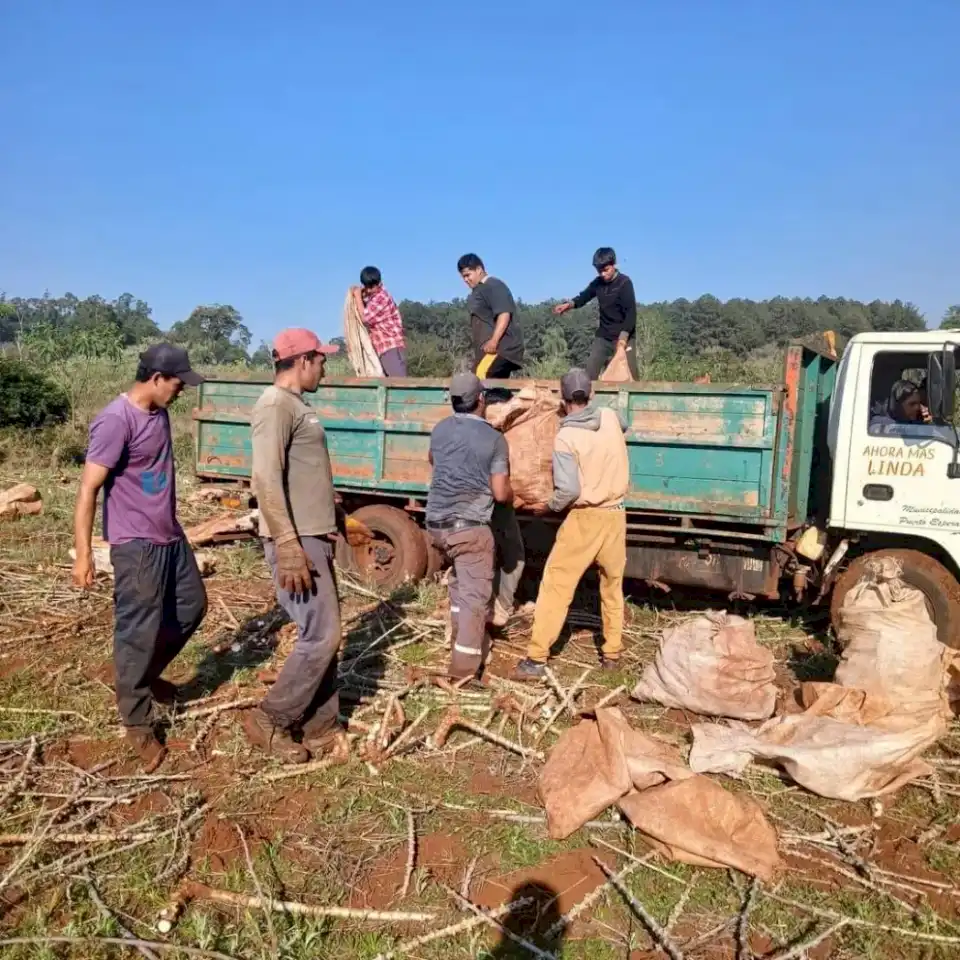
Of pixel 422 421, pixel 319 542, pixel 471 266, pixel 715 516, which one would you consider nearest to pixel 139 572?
pixel 319 542

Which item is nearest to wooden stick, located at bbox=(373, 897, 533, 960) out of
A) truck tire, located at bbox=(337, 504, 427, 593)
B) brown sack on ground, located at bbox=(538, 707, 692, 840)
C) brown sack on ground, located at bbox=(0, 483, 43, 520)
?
brown sack on ground, located at bbox=(538, 707, 692, 840)

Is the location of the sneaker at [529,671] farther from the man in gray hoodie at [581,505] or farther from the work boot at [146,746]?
the work boot at [146,746]

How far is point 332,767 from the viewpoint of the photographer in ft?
13.1

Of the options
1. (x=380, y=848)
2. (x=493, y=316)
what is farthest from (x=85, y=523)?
(x=493, y=316)

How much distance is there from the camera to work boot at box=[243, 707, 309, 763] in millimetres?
3984

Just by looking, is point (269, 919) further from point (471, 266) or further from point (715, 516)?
point (471, 266)

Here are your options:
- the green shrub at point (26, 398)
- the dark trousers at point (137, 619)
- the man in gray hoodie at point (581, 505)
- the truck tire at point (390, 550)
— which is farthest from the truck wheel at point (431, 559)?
the green shrub at point (26, 398)

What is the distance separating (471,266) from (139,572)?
419 cm

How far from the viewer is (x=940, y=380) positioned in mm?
4945

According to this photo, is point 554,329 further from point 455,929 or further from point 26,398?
point 455,929

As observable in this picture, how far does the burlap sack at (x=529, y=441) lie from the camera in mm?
5359

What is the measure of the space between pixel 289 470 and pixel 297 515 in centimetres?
21

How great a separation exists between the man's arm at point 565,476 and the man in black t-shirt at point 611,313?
2386 mm

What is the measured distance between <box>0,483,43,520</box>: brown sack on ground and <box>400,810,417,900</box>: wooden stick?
7.66m
